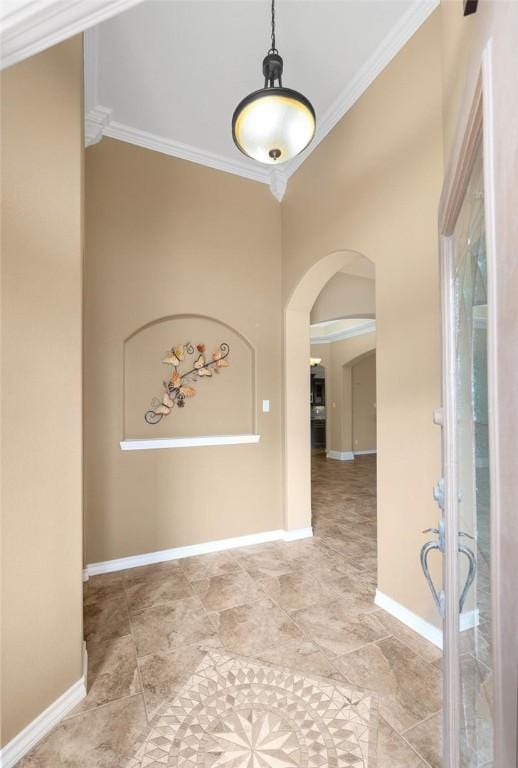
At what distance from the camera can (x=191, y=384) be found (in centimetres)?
338

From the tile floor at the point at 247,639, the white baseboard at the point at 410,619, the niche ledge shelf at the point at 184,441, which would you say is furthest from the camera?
the niche ledge shelf at the point at 184,441

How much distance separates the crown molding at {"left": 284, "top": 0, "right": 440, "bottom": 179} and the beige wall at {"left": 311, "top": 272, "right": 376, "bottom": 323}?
5.39 feet

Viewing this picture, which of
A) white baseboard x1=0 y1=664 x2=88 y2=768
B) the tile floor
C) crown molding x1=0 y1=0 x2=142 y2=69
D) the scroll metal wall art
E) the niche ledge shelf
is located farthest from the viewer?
the scroll metal wall art

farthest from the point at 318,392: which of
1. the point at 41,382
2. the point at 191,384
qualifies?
the point at 41,382

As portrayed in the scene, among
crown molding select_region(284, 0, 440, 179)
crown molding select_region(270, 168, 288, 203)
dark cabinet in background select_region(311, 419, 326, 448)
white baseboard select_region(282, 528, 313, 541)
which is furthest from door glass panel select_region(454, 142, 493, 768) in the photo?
dark cabinet in background select_region(311, 419, 326, 448)

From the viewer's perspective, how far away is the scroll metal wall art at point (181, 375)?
326 cm

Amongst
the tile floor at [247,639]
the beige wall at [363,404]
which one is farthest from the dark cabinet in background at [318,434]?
the tile floor at [247,639]

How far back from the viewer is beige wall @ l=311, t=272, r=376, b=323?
4534mm

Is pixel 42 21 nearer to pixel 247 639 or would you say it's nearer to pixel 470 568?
pixel 470 568

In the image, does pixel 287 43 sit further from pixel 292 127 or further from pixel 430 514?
pixel 430 514

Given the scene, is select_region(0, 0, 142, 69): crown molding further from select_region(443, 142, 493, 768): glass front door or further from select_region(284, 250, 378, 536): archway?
select_region(284, 250, 378, 536): archway

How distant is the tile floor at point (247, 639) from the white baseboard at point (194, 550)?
3.1 inches

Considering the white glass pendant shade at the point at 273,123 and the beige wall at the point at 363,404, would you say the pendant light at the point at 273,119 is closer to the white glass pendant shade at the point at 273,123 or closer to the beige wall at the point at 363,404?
the white glass pendant shade at the point at 273,123

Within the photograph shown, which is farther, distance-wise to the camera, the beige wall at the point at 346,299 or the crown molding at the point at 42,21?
the beige wall at the point at 346,299
